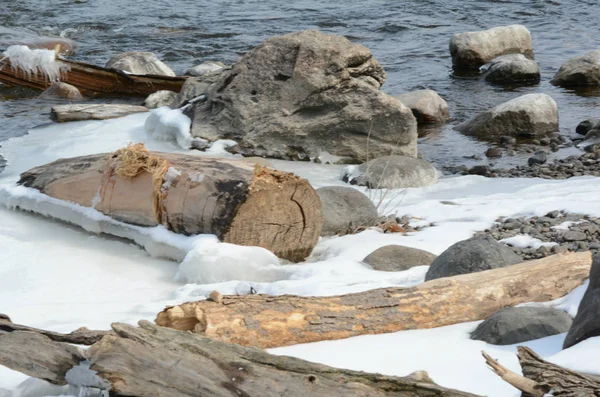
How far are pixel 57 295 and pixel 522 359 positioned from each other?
2.97 m

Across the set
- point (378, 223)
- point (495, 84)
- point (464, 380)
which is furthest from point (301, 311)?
point (495, 84)

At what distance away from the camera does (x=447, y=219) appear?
6582 millimetres

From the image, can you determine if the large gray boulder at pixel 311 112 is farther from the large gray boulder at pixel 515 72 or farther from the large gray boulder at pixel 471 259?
the large gray boulder at pixel 515 72

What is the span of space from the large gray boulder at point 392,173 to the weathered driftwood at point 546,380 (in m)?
4.81

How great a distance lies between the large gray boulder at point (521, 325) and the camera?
382 centimetres

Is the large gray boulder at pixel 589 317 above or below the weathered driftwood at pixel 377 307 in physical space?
above

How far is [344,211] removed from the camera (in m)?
6.30

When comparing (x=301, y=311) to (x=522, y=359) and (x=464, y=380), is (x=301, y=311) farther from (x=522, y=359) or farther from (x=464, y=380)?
(x=522, y=359)

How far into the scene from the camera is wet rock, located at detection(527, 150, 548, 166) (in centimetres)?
927

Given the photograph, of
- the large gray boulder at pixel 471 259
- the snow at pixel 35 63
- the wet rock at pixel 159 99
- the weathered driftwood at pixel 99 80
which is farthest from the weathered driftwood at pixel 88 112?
the large gray boulder at pixel 471 259

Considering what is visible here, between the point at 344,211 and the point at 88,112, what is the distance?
4853mm

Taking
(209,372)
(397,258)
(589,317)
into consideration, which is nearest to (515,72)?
(397,258)

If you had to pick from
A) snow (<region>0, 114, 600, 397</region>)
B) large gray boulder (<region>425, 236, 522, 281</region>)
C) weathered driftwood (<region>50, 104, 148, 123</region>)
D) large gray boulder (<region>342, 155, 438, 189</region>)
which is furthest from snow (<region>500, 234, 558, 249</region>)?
weathered driftwood (<region>50, 104, 148, 123</region>)

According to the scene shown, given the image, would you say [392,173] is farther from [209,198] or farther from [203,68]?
[203,68]
